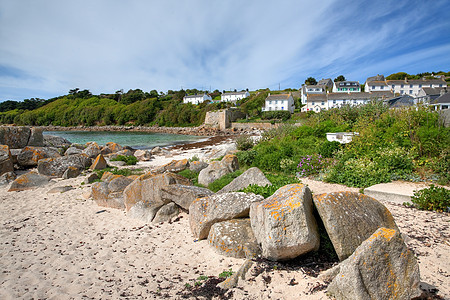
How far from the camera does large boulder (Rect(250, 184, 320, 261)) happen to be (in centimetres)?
380

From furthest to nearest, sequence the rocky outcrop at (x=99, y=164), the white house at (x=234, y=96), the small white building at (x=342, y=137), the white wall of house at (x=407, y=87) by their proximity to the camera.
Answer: the white house at (x=234, y=96), the white wall of house at (x=407, y=87), the rocky outcrop at (x=99, y=164), the small white building at (x=342, y=137)

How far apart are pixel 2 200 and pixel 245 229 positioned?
9787 millimetres

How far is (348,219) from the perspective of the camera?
3.83 m

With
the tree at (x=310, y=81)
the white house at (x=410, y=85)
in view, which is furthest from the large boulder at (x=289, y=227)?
the tree at (x=310, y=81)

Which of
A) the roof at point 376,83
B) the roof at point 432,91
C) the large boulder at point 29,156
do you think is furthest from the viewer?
the roof at point 376,83

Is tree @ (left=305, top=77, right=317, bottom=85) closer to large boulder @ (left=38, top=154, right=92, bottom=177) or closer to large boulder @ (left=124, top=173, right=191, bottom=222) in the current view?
large boulder @ (left=38, top=154, right=92, bottom=177)

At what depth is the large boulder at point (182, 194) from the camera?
670cm

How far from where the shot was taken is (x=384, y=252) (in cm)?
289

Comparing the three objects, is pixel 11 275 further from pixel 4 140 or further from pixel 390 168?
pixel 4 140

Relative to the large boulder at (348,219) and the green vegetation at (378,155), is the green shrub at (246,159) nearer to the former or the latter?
the green vegetation at (378,155)

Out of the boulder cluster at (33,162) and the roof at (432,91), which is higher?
the roof at (432,91)

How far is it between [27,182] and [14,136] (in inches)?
335

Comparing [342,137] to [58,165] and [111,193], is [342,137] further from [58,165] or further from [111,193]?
[58,165]

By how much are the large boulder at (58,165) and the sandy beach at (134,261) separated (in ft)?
18.6
